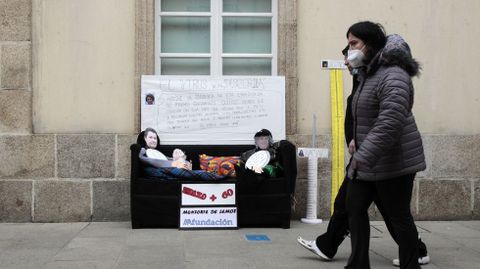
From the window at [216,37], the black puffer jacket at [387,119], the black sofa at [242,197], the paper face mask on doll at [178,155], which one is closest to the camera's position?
the black puffer jacket at [387,119]

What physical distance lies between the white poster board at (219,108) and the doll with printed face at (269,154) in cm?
30

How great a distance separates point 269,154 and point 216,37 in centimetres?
168

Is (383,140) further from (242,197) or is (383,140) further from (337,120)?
(337,120)

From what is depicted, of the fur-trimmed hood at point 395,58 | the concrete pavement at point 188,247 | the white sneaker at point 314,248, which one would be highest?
the fur-trimmed hood at point 395,58

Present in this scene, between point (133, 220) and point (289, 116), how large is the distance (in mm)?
2190

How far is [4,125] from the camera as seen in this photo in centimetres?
698

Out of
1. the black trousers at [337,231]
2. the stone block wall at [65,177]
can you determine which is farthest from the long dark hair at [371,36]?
the stone block wall at [65,177]

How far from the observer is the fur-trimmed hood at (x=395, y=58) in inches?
161

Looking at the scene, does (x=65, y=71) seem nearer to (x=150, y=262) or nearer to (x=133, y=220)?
(x=133, y=220)

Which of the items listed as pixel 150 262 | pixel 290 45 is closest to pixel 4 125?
pixel 150 262

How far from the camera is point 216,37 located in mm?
7461

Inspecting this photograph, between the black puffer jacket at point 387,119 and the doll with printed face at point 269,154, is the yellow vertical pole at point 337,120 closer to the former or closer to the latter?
the doll with printed face at point 269,154

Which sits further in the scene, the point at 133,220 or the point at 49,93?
the point at 49,93

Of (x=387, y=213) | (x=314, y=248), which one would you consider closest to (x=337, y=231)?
(x=314, y=248)
